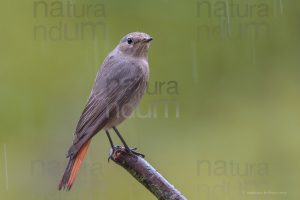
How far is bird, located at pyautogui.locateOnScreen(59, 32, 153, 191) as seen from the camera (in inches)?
215

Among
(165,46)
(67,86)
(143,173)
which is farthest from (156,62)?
(143,173)

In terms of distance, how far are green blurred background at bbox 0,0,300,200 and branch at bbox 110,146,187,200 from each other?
402 centimetres

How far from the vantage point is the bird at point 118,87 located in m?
5.46

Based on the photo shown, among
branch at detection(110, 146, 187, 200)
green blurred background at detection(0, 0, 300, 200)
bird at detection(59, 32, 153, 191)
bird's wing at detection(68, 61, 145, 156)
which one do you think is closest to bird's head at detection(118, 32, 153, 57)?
bird at detection(59, 32, 153, 191)

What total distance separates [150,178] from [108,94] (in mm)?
2059

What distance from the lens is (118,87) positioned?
602cm

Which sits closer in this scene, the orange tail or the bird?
the orange tail
